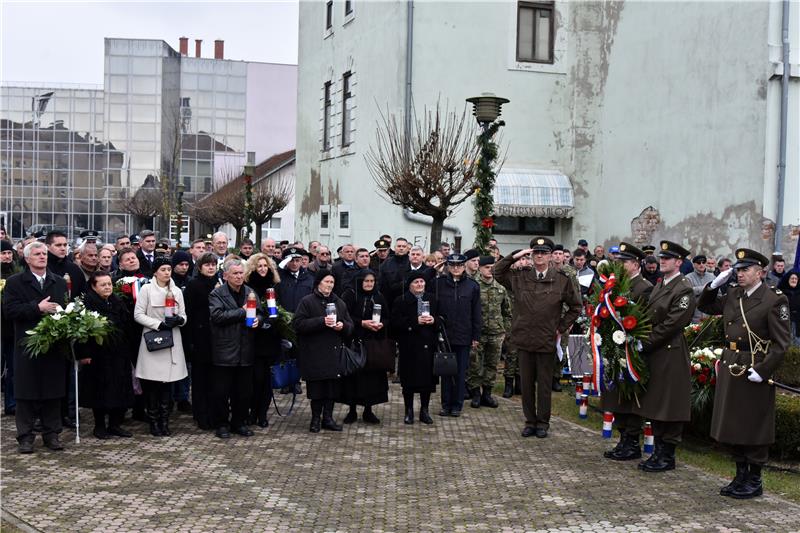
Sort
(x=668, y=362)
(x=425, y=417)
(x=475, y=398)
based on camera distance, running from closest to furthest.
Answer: (x=668, y=362)
(x=425, y=417)
(x=475, y=398)

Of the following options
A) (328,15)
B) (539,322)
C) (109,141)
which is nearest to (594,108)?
(328,15)

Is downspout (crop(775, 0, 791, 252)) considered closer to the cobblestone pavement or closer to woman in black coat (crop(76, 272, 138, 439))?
the cobblestone pavement

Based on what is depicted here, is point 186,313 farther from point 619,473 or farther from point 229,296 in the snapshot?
point 619,473

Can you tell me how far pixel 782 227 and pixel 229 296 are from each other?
39.9ft

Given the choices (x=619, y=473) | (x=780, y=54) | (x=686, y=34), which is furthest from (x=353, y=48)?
(x=619, y=473)

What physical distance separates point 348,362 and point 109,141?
172 feet

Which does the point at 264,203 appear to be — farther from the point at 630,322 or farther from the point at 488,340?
the point at 630,322

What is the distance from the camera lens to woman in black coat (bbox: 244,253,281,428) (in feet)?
33.2

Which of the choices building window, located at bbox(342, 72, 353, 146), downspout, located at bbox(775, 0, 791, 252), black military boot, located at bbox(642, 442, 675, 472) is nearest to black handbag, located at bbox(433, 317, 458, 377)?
black military boot, located at bbox(642, 442, 675, 472)

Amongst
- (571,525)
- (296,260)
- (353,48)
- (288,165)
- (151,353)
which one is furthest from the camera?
(288,165)

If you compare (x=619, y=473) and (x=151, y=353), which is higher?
(x=151, y=353)

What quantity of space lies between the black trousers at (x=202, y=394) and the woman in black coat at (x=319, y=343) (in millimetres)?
1081

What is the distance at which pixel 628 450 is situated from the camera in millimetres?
9055

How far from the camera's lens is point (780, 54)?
56.2 ft
